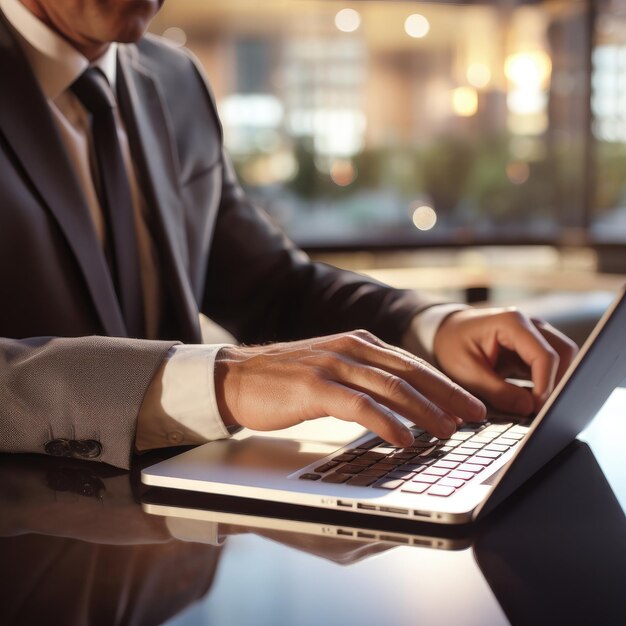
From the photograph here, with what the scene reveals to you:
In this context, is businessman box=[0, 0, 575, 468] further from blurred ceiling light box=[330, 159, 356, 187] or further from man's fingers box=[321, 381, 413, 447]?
blurred ceiling light box=[330, 159, 356, 187]

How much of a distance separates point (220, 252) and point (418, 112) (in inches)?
202

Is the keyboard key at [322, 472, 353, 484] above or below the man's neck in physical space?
below

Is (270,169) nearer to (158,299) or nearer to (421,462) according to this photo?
(158,299)

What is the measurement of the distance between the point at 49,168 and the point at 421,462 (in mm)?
763

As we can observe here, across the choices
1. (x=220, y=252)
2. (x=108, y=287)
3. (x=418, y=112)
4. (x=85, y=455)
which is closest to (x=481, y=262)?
(x=418, y=112)

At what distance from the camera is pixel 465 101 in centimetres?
673

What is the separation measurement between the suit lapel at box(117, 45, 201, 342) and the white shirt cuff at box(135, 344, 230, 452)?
0.63m

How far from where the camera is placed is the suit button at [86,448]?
0.85m

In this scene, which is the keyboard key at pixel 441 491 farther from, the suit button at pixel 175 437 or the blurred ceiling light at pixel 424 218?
the blurred ceiling light at pixel 424 218

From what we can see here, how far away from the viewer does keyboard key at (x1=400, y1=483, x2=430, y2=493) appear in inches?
27.0

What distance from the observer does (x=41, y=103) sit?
1.29 metres

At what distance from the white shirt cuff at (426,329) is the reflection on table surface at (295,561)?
0.43m

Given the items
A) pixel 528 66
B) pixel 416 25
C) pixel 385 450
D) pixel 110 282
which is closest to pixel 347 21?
pixel 416 25

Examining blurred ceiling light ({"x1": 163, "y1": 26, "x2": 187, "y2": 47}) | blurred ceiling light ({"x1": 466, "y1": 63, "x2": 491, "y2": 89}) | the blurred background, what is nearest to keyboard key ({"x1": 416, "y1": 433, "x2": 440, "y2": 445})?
the blurred background
